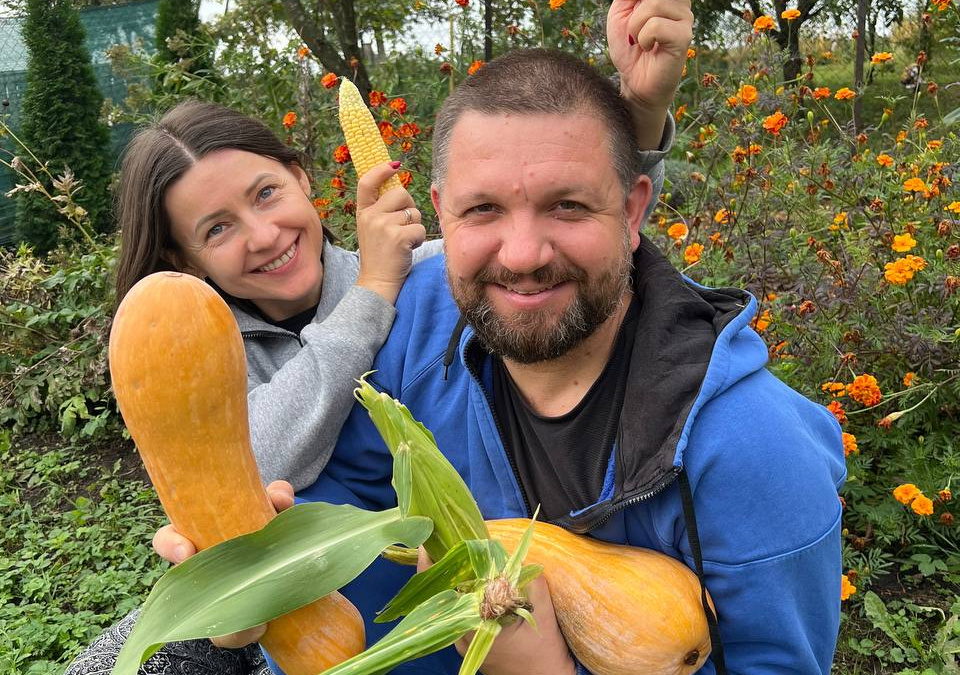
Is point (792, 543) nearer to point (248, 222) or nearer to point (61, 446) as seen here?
point (248, 222)

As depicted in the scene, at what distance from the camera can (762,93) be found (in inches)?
128

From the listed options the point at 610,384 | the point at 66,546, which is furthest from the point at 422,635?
the point at 66,546

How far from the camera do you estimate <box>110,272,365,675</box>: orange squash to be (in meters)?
1.17

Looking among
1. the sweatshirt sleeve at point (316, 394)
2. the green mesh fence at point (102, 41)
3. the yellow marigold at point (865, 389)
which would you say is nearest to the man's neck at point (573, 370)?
the sweatshirt sleeve at point (316, 394)

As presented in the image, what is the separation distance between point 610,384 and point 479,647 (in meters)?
0.71

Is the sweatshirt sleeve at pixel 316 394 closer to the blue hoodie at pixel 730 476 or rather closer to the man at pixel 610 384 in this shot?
the man at pixel 610 384

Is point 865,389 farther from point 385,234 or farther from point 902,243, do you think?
point 385,234

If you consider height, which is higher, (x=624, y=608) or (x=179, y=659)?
(x=624, y=608)

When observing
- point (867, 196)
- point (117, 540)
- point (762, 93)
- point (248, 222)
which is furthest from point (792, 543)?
point (117, 540)

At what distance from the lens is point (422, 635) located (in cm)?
108

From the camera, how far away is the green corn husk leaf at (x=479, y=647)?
3.51 feet

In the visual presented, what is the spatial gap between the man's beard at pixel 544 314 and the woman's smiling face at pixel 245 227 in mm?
692

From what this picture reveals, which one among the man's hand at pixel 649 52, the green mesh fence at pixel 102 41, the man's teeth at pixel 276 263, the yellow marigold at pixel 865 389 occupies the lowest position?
the yellow marigold at pixel 865 389

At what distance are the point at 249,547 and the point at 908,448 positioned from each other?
7.22 ft
